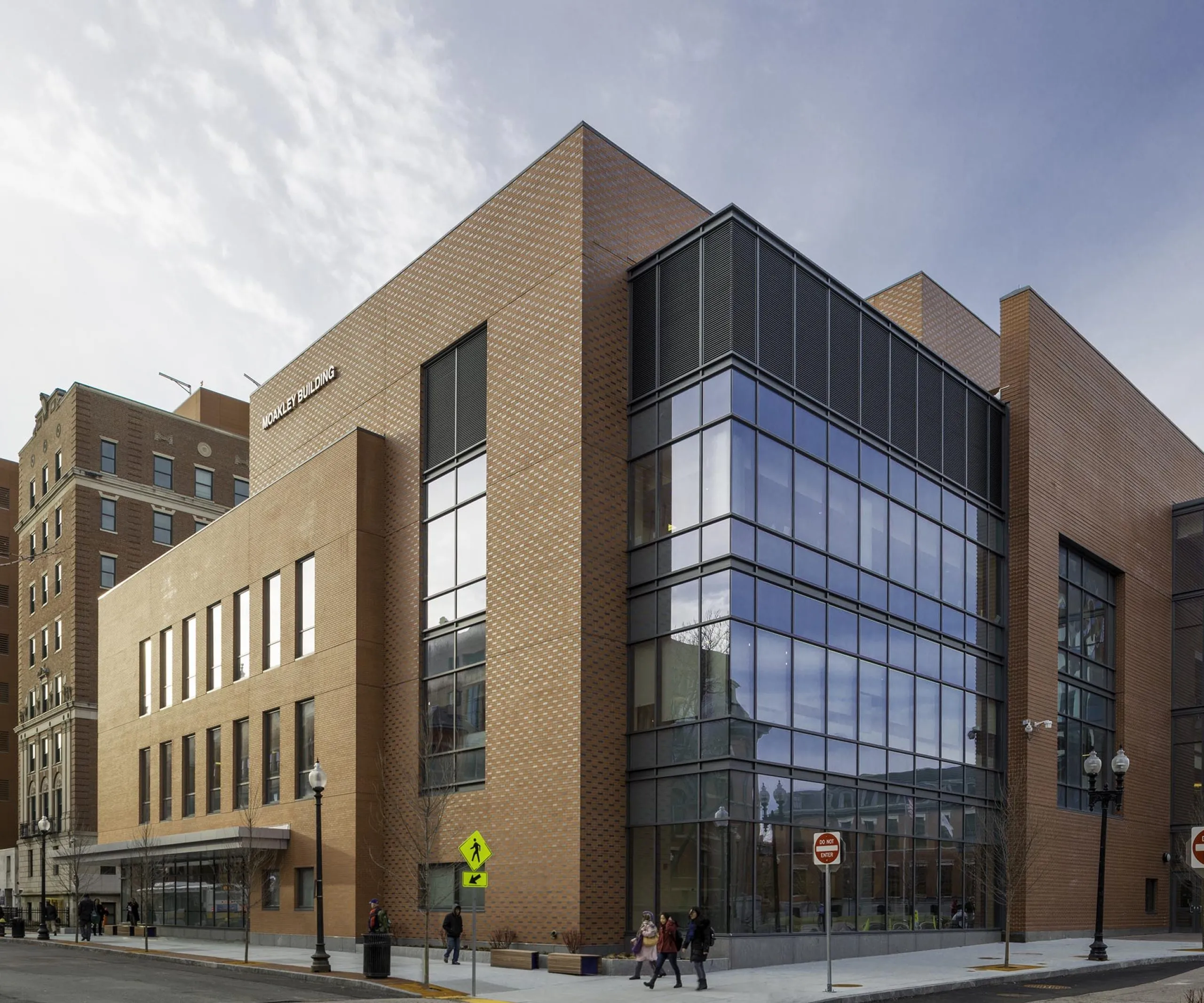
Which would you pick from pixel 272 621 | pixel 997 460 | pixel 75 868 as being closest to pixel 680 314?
pixel 997 460

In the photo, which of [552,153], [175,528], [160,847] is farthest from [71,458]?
[552,153]

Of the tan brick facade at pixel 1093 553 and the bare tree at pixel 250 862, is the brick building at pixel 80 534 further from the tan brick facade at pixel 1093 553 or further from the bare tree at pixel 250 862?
the tan brick facade at pixel 1093 553

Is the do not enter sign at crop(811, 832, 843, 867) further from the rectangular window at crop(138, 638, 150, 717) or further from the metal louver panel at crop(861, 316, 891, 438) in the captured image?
the rectangular window at crop(138, 638, 150, 717)

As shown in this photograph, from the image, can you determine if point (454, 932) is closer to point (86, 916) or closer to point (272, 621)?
point (272, 621)

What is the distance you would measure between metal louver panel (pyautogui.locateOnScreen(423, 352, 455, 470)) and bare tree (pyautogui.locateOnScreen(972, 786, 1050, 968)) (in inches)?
693

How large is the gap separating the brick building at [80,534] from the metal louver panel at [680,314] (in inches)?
1844

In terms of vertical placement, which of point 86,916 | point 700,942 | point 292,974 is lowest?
point 86,916

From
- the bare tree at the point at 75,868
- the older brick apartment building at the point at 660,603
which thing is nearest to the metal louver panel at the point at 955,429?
the older brick apartment building at the point at 660,603

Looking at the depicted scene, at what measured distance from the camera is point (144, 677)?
47062 mm

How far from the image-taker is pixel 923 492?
33875 millimetres

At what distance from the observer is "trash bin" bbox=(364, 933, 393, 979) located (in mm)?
24203

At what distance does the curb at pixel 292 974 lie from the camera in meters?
21.8

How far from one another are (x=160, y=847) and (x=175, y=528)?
116ft

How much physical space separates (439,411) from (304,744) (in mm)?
10581
